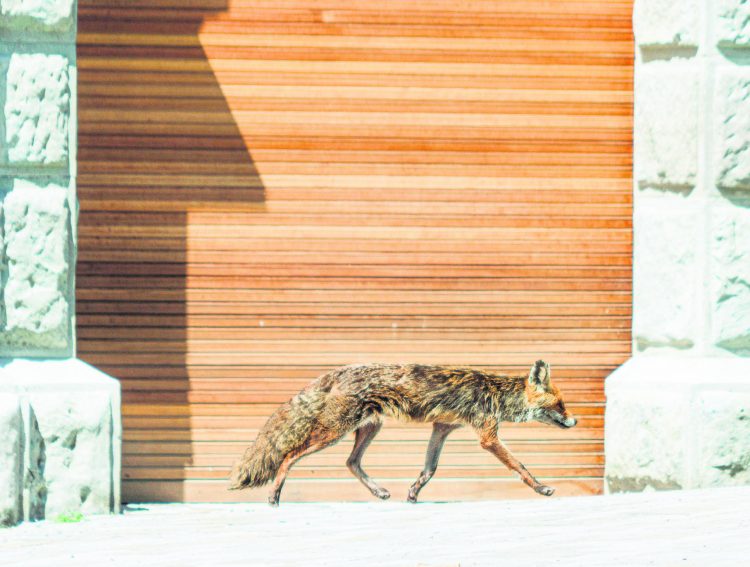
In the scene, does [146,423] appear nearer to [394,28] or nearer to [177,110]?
[177,110]

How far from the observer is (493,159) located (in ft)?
26.2

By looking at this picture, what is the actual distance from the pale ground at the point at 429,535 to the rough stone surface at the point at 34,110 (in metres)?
2.07

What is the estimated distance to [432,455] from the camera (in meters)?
7.50

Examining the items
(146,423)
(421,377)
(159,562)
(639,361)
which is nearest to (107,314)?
(146,423)

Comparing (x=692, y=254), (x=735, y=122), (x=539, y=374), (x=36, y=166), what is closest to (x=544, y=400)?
(x=539, y=374)

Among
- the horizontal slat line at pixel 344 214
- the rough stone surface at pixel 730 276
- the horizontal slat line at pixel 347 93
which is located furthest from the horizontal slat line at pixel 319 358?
the horizontal slat line at pixel 347 93

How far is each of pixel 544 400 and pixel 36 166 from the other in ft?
10.7

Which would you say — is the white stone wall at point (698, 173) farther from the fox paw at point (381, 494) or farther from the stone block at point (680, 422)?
the fox paw at point (381, 494)

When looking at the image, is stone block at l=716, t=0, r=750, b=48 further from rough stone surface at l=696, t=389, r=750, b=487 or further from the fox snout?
the fox snout

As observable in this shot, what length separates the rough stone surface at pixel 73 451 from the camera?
7.00 metres

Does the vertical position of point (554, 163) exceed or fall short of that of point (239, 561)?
it exceeds it

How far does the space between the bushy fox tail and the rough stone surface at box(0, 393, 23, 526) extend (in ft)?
3.95

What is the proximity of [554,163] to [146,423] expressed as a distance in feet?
10.1

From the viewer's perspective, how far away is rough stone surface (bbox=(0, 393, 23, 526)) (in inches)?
267
